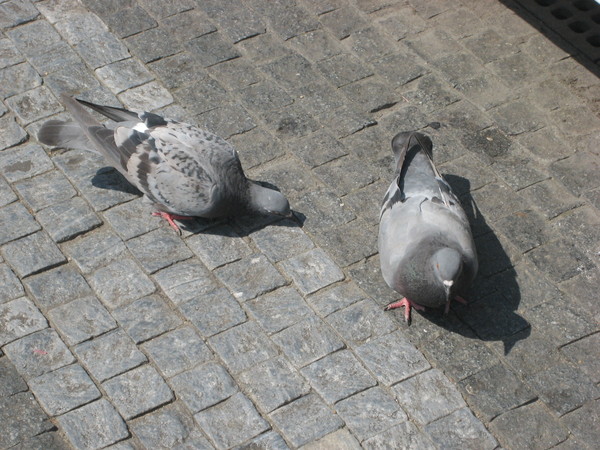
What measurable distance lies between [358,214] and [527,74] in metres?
2.48

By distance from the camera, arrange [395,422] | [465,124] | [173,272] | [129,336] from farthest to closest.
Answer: [465,124], [173,272], [129,336], [395,422]

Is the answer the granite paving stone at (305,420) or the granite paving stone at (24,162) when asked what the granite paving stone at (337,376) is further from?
the granite paving stone at (24,162)

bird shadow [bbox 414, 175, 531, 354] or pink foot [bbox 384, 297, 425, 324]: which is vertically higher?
pink foot [bbox 384, 297, 425, 324]

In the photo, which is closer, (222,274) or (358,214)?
(222,274)

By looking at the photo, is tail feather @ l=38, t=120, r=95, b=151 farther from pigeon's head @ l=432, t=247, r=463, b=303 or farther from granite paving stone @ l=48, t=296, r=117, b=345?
pigeon's head @ l=432, t=247, r=463, b=303

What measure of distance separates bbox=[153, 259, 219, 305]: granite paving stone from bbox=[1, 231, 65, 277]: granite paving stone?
2.51 ft

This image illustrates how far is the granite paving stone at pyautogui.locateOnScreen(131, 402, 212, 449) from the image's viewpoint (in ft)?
16.2

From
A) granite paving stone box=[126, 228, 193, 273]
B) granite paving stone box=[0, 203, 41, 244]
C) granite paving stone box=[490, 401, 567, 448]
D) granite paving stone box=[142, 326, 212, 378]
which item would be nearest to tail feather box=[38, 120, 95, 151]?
granite paving stone box=[0, 203, 41, 244]

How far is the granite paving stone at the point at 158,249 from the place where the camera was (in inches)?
234

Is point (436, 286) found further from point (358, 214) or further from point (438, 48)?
point (438, 48)

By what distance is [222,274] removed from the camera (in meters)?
5.93

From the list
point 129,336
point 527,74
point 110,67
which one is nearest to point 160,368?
point 129,336

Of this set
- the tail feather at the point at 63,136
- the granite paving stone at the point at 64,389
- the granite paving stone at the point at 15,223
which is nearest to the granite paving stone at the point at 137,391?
the granite paving stone at the point at 64,389

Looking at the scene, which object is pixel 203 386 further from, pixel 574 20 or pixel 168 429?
pixel 574 20
